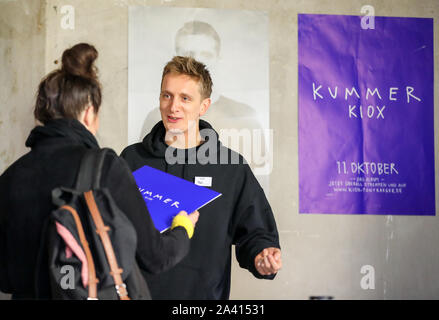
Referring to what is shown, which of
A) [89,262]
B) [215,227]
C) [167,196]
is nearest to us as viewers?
[89,262]

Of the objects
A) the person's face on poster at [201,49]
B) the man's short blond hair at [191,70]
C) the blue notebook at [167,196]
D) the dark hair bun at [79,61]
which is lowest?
the blue notebook at [167,196]

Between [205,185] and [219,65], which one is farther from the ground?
[219,65]

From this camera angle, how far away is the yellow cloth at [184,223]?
1326 mm

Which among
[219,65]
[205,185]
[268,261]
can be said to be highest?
[219,65]

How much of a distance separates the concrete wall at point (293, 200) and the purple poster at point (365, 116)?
6cm

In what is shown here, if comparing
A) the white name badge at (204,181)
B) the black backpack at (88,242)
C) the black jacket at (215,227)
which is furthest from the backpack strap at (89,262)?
the white name badge at (204,181)

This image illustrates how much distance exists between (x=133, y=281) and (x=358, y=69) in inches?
88.9

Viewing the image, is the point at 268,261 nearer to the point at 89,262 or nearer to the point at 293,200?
the point at 89,262

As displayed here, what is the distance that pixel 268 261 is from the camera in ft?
5.57

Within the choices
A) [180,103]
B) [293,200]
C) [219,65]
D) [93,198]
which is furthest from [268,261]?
[219,65]

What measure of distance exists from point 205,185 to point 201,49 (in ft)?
3.85

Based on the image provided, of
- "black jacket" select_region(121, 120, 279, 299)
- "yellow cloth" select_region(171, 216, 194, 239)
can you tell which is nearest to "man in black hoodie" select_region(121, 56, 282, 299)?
"black jacket" select_region(121, 120, 279, 299)

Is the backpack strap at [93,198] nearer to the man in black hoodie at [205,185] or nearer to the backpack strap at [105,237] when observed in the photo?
the backpack strap at [105,237]
